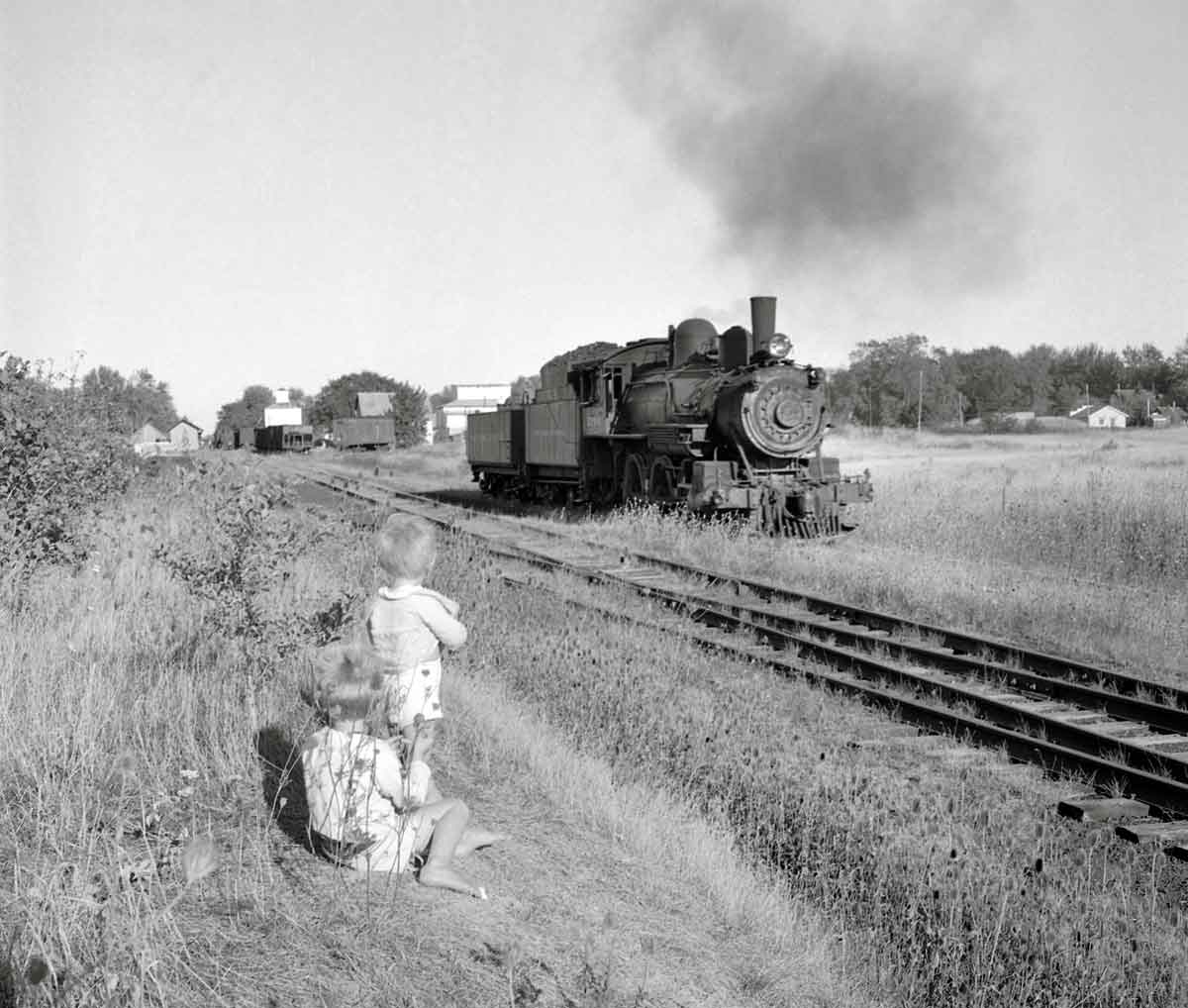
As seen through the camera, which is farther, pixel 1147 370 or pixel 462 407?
pixel 1147 370

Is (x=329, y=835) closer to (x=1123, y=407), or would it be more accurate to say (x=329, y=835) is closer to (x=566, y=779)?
(x=566, y=779)

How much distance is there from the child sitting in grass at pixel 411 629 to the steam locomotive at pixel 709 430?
11.6 m

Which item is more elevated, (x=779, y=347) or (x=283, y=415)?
(x=283, y=415)

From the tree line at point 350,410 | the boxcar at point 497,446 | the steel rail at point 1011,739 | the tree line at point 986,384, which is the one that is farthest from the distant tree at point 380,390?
the steel rail at point 1011,739

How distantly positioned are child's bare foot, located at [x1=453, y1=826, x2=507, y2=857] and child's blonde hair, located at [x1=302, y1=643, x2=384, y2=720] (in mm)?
626

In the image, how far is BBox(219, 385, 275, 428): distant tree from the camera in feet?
344

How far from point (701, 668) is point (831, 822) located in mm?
3173

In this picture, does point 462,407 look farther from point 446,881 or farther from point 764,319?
point 446,881

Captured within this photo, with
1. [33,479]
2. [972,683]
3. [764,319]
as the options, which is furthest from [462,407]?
[972,683]

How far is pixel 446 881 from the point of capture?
371 cm

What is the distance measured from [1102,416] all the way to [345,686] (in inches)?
4183

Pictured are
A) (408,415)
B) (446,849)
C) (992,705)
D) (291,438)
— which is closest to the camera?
(446,849)

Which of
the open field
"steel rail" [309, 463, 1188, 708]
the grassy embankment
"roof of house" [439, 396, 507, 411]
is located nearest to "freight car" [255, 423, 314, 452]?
"roof of house" [439, 396, 507, 411]

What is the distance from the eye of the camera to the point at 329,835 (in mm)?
3695
